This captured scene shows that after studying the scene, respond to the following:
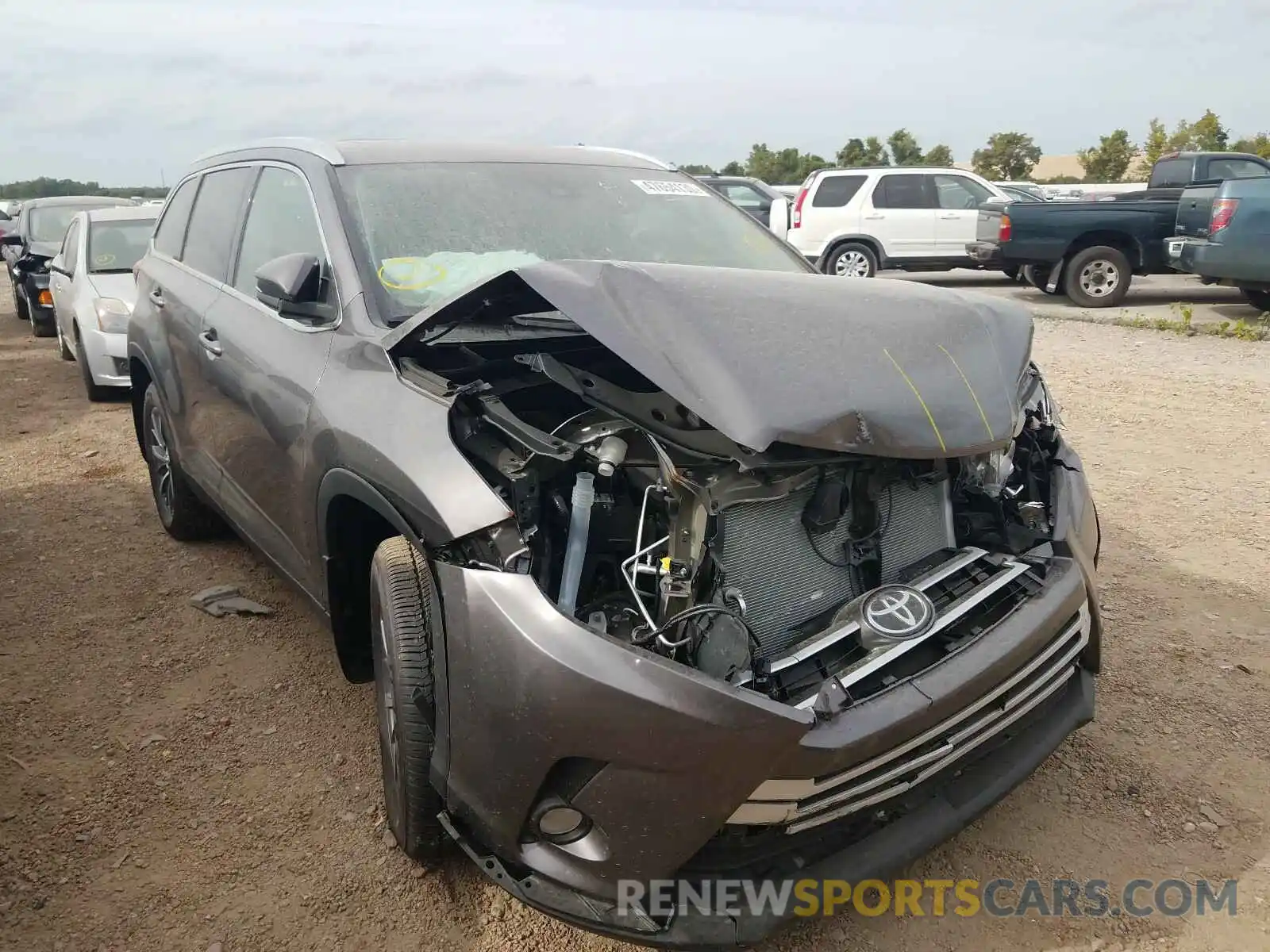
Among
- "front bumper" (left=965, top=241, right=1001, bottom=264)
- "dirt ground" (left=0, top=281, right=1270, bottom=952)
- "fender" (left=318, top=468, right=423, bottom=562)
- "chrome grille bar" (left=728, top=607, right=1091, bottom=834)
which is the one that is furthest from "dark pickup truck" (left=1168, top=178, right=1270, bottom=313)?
"fender" (left=318, top=468, right=423, bottom=562)

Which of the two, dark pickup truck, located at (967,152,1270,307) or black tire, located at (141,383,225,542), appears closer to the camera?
black tire, located at (141,383,225,542)

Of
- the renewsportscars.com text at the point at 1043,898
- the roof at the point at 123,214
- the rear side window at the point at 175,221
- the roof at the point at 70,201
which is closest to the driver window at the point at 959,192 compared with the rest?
the roof at the point at 123,214

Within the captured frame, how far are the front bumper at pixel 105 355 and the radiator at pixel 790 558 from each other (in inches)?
262

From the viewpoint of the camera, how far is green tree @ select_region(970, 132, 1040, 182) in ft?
159

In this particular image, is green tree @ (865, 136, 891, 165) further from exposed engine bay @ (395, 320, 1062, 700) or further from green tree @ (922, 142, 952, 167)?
exposed engine bay @ (395, 320, 1062, 700)

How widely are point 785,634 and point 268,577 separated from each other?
2878 mm

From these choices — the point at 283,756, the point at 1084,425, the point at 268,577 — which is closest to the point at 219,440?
the point at 268,577

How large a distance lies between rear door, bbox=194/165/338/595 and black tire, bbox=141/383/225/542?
838mm

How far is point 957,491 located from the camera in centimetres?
285

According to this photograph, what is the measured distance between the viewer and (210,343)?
11.9ft

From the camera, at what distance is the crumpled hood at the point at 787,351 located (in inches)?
85.7

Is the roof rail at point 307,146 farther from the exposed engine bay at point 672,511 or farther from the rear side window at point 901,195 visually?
the rear side window at point 901,195

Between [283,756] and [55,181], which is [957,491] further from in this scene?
[55,181]

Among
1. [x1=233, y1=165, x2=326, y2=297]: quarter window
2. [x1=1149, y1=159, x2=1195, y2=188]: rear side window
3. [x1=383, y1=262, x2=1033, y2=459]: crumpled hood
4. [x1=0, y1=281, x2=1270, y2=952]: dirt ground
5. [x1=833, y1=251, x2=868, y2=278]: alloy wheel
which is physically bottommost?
[x1=0, y1=281, x2=1270, y2=952]: dirt ground
